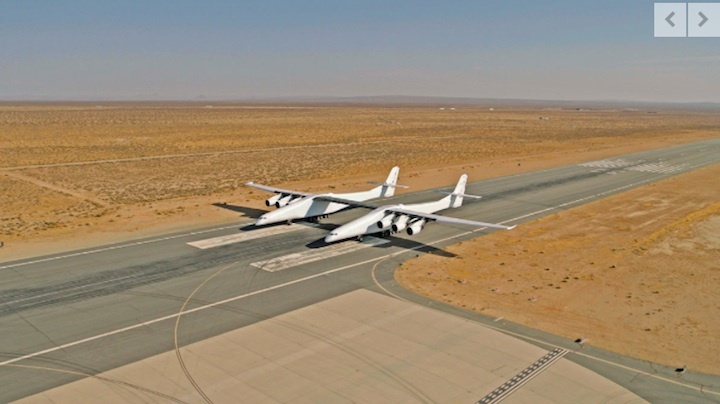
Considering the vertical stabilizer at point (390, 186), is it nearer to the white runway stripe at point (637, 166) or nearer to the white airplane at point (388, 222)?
the white airplane at point (388, 222)

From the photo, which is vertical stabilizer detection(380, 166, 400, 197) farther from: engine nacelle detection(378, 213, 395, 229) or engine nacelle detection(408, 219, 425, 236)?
engine nacelle detection(408, 219, 425, 236)

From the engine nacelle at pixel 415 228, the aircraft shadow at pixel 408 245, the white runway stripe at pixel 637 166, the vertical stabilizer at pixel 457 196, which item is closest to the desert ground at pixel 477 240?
the aircraft shadow at pixel 408 245

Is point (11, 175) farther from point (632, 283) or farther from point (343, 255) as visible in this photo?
point (632, 283)

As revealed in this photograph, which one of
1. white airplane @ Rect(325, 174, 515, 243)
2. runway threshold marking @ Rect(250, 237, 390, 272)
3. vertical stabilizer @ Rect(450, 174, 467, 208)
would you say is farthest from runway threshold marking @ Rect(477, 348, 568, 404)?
vertical stabilizer @ Rect(450, 174, 467, 208)

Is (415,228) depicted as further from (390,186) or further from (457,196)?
(390,186)

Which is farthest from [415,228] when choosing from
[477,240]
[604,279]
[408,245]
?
[604,279]

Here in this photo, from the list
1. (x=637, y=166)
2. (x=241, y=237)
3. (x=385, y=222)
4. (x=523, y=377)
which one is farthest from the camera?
(x=637, y=166)
